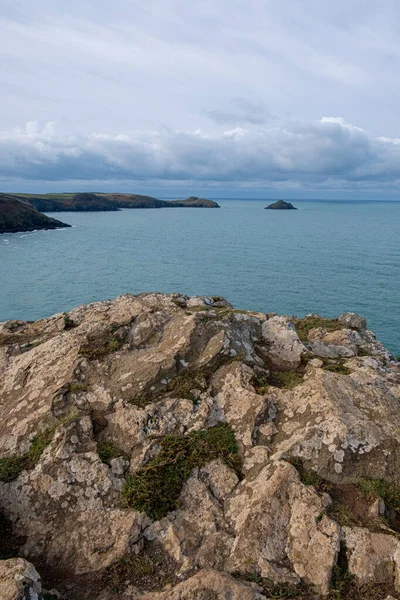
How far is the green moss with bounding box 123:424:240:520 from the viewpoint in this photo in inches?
386

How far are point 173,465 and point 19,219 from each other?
178370 mm

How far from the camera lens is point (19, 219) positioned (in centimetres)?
16838

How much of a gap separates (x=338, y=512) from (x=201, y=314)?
8103 millimetres

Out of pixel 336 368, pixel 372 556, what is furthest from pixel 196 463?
pixel 336 368

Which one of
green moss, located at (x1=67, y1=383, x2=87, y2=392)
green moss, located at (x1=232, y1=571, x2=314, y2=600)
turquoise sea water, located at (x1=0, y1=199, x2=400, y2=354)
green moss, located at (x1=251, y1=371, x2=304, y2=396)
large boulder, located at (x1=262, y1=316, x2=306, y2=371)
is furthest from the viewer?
turquoise sea water, located at (x1=0, y1=199, x2=400, y2=354)

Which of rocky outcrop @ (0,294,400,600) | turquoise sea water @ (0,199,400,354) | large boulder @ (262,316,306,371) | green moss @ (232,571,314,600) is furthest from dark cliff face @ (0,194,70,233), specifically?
green moss @ (232,571,314,600)

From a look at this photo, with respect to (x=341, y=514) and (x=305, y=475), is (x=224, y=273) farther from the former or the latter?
(x=341, y=514)

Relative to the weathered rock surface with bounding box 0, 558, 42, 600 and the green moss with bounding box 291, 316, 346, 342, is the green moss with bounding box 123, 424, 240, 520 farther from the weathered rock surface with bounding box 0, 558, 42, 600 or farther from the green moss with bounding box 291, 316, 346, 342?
the green moss with bounding box 291, 316, 346, 342

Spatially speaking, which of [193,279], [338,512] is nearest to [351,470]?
[338,512]

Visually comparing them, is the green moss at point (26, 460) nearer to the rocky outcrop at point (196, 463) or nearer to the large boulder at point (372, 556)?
the rocky outcrop at point (196, 463)

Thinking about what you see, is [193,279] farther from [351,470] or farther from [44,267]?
[351,470]

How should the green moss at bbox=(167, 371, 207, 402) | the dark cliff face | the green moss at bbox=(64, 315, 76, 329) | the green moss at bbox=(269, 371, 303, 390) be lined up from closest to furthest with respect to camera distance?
the green moss at bbox=(167, 371, 207, 402)
the green moss at bbox=(269, 371, 303, 390)
the green moss at bbox=(64, 315, 76, 329)
the dark cliff face

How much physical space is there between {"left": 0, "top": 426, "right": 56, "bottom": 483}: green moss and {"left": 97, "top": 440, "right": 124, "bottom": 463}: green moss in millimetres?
1404

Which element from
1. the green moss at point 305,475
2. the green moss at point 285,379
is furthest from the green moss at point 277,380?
the green moss at point 305,475
